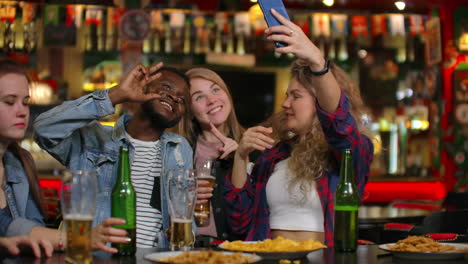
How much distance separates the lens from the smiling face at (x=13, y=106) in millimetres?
2285

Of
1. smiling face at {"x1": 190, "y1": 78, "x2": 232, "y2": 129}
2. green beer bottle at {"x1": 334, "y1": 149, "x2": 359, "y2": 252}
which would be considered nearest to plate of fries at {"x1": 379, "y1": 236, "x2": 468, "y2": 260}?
green beer bottle at {"x1": 334, "y1": 149, "x2": 359, "y2": 252}

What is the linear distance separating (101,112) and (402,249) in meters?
1.25

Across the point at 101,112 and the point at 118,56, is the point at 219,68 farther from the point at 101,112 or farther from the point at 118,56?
the point at 101,112

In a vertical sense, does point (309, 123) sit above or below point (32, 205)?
above

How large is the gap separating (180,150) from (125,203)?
833 millimetres

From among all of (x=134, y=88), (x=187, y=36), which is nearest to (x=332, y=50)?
(x=187, y=36)

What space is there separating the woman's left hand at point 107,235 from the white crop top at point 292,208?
2.88 ft

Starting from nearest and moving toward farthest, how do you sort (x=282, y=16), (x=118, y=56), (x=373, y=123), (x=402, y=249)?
(x=402, y=249)
(x=282, y=16)
(x=118, y=56)
(x=373, y=123)

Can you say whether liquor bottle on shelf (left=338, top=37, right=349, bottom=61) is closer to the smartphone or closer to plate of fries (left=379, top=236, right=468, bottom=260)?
the smartphone

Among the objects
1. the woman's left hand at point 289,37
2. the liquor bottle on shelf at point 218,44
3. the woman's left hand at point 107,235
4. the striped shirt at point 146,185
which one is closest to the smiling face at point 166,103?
the striped shirt at point 146,185

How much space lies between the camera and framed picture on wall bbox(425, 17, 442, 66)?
7.84 metres

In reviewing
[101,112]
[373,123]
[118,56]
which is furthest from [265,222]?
[373,123]

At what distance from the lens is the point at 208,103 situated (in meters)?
3.16

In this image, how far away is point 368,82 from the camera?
26.9 feet
